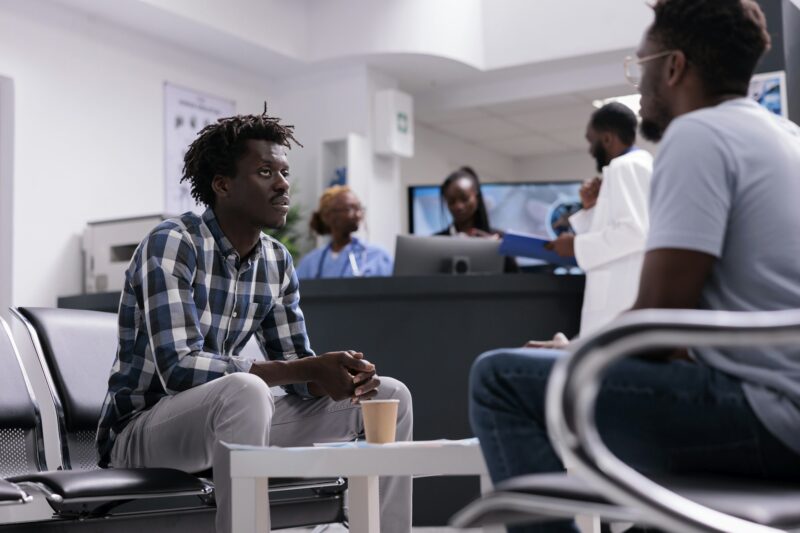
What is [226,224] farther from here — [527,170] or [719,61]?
[527,170]

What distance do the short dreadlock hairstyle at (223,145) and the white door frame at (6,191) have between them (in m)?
3.38

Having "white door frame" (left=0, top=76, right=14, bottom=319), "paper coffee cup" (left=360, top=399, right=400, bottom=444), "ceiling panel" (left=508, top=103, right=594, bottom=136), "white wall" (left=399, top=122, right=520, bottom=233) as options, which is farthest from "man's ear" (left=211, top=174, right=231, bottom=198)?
"ceiling panel" (left=508, top=103, right=594, bottom=136)

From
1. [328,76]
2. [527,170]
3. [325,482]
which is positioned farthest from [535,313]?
[527,170]

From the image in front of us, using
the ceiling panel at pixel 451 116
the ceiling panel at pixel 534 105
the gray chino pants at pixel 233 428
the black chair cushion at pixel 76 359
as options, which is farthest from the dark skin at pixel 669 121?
the ceiling panel at pixel 451 116

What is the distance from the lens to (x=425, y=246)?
4.13 metres

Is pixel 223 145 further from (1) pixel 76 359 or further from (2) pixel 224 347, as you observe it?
(1) pixel 76 359

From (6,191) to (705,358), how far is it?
201 inches

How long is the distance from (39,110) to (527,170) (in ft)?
22.4

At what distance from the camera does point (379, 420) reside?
1.77 m

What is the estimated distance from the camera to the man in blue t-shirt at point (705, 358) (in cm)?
122

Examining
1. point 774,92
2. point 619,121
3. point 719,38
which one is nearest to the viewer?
point 719,38

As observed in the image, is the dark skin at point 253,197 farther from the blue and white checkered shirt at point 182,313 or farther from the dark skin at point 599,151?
the dark skin at point 599,151

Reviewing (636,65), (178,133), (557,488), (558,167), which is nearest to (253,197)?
(636,65)

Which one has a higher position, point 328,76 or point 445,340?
point 328,76
